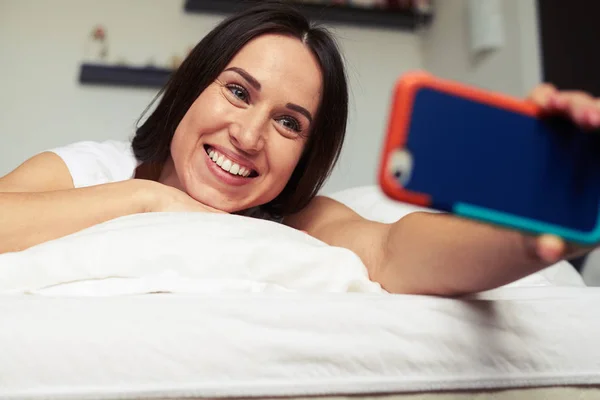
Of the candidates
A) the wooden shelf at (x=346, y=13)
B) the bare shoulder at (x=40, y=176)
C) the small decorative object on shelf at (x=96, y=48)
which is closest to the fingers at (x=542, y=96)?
the bare shoulder at (x=40, y=176)

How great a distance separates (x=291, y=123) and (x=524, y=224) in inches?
25.7

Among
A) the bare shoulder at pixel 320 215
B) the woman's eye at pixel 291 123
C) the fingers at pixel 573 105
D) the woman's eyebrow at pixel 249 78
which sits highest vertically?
the fingers at pixel 573 105

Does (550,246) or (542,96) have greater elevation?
(542,96)

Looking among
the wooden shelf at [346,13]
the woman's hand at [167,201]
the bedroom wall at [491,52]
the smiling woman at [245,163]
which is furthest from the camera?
the wooden shelf at [346,13]

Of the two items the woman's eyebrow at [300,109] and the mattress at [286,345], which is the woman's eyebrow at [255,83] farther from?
the mattress at [286,345]

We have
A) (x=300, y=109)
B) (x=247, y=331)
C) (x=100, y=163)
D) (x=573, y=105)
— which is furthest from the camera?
(x=100, y=163)

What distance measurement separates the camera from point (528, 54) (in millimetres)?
1797

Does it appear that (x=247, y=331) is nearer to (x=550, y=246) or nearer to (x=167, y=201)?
(x=550, y=246)

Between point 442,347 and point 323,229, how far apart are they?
508mm

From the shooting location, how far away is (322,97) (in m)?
1.08

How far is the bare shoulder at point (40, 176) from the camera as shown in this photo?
0.95 meters

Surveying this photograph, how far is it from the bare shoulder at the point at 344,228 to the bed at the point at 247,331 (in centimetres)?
13

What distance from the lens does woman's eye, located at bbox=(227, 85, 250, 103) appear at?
1.00 m

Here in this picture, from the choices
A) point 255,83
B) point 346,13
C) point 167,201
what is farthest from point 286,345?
point 346,13
